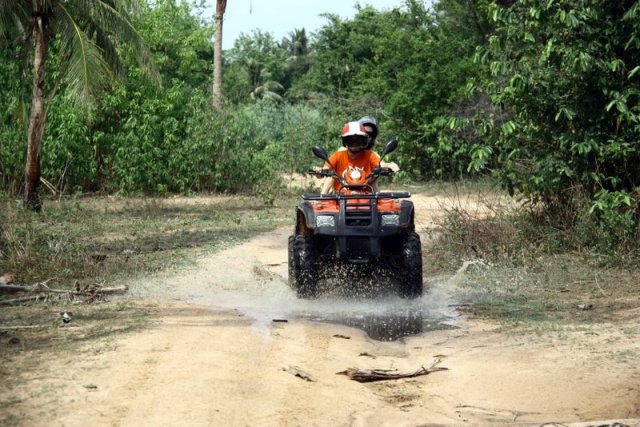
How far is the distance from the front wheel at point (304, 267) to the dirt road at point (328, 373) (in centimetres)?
30

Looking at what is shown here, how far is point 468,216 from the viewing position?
13750mm

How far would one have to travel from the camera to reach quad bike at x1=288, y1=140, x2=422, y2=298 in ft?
31.9

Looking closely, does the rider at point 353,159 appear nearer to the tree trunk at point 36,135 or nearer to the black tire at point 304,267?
the black tire at point 304,267

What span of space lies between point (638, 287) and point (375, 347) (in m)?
3.91

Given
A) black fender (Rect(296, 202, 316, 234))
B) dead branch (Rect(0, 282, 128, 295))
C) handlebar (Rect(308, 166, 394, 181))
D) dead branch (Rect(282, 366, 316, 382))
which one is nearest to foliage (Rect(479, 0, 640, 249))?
handlebar (Rect(308, 166, 394, 181))

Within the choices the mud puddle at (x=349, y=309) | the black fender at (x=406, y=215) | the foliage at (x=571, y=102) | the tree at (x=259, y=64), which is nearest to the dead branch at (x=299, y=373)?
the mud puddle at (x=349, y=309)

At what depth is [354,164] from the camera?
34.8 feet

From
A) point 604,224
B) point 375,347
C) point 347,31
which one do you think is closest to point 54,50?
point 604,224

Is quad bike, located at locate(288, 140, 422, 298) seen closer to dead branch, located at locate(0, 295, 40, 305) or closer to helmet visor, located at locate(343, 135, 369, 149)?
helmet visor, located at locate(343, 135, 369, 149)

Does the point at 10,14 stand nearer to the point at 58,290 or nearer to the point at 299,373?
the point at 58,290

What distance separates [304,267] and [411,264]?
1073 millimetres

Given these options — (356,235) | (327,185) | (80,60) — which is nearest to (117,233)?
(80,60)

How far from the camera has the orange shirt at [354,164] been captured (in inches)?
412

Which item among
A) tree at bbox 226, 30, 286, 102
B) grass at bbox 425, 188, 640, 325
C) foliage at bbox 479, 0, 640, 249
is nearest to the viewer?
grass at bbox 425, 188, 640, 325
